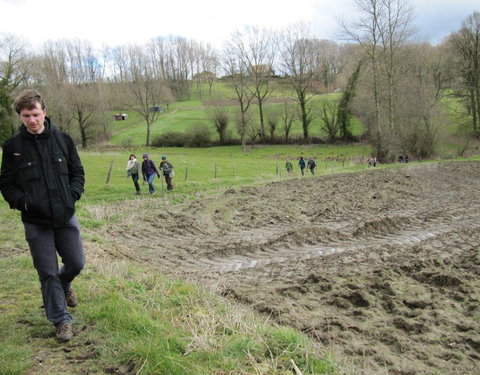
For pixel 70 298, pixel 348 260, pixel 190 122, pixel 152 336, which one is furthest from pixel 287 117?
pixel 152 336

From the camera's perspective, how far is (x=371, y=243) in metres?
8.73

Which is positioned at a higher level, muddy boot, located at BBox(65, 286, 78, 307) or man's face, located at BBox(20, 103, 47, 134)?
man's face, located at BBox(20, 103, 47, 134)

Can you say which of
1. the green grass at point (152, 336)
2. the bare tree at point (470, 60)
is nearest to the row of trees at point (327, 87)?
the bare tree at point (470, 60)

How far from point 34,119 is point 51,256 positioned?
1.31m

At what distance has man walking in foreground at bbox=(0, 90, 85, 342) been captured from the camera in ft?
12.4

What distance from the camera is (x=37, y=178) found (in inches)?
151

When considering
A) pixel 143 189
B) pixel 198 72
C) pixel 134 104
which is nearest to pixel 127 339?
pixel 143 189

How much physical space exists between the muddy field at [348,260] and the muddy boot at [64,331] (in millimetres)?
2289

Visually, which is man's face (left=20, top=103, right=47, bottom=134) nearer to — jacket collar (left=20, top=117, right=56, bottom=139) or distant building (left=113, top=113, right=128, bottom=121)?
jacket collar (left=20, top=117, right=56, bottom=139)

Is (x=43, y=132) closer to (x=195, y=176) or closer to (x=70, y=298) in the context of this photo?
(x=70, y=298)

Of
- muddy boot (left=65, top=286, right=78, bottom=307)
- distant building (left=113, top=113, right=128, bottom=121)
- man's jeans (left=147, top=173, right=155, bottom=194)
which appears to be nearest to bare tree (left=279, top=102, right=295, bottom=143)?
distant building (left=113, top=113, right=128, bottom=121)

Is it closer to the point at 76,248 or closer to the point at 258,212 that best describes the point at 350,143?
the point at 258,212

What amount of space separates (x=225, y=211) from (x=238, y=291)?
7.27 meters

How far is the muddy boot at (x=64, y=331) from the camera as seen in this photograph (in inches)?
147
